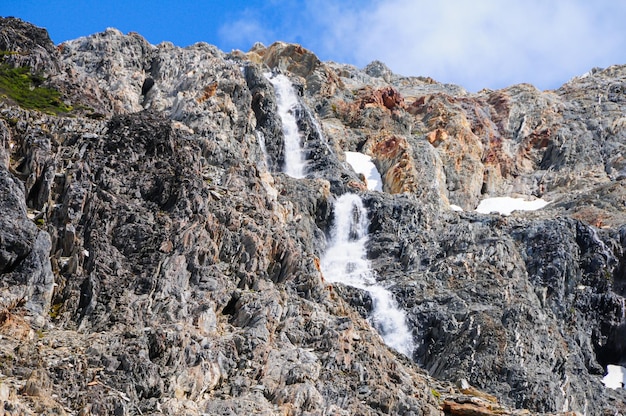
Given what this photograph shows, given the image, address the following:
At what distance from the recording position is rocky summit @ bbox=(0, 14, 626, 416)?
3806cm

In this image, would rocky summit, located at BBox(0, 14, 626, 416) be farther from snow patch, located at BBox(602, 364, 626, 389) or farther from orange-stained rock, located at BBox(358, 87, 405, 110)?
snow patch, located at BBox(602, 364, 626, 389)

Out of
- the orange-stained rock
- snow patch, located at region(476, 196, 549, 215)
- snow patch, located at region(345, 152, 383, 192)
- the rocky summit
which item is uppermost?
the orange-stained rock

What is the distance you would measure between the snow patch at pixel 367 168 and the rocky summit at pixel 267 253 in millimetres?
987

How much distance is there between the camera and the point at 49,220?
43.8 metres

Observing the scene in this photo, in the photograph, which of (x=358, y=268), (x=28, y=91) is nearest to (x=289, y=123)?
(x=358, y=268)

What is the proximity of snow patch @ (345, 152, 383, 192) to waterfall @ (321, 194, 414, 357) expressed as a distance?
17027 millimetres

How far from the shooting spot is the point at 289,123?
99500mm

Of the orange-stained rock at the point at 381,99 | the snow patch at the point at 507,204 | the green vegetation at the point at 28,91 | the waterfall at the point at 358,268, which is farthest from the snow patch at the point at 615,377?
the green vegetation at the point at 28,91

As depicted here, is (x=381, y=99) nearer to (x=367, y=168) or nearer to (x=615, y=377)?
(x=367, y=168)

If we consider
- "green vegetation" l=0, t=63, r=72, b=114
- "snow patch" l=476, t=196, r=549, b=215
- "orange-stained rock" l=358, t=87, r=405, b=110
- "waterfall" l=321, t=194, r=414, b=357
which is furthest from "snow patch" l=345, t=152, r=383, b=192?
"green vegetation" l=0, t=63, r=72, b=114

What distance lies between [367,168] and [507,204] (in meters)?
22.2

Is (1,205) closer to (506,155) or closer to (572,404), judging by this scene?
(572,404)

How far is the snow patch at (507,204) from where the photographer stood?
368 feet

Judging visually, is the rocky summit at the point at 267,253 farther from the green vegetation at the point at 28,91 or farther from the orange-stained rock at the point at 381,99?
the orange-stained rock at the point at 381,99
